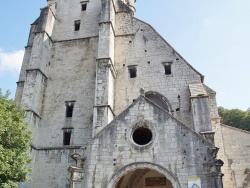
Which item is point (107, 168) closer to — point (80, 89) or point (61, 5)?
point (80, 89)

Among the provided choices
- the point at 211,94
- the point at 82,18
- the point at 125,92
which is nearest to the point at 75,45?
the point at 82,18

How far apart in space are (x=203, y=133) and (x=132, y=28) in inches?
433

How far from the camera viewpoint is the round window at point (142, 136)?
1252 centimetres

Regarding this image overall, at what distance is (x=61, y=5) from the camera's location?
87.9 ft

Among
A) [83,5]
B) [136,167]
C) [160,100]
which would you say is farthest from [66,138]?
[83,5]

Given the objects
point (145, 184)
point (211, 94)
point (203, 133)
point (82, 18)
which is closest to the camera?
point (145, 184)

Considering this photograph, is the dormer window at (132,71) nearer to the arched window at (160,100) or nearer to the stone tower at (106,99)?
the stone tower at (106,99)

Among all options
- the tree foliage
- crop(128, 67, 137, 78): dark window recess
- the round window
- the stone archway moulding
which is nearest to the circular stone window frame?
the round window

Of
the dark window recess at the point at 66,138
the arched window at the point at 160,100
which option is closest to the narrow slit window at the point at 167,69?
the arched window at the point at 160,100

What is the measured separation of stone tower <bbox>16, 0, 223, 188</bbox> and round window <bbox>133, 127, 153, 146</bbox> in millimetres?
45

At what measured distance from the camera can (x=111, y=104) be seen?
1997cm

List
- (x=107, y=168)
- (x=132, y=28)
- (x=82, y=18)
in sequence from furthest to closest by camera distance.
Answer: (x=82, y=18), (x=132, y=28), (x=107, y=168)

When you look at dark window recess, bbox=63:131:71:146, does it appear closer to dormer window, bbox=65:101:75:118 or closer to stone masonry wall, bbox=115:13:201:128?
dormer window, bbox=65:101:75:118

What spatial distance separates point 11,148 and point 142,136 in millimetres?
6602
